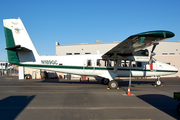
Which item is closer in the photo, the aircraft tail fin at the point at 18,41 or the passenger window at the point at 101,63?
the aircraft tail fin at the point at 18,41

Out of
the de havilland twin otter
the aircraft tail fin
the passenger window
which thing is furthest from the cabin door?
the aircraft tail fin

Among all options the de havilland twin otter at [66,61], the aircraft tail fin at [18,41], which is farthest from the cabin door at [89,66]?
the aircraft tail fin at [18,41]

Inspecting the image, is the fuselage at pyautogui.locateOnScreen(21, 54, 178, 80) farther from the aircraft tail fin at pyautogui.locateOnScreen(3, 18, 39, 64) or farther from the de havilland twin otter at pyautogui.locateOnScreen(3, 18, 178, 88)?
the aircraft tail fin at pyautogui.locateOnScreen(3, 18, 39, 64)

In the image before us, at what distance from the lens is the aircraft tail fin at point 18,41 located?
11906 mm

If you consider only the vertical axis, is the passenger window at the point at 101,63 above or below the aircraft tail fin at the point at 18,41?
below

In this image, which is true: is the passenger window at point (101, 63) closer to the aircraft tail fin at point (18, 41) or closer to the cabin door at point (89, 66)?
the cabin door at point (89, 66)

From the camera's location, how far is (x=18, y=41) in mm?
11992

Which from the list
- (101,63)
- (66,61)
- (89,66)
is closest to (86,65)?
(89,66)

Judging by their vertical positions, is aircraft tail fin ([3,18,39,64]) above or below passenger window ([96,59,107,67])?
above

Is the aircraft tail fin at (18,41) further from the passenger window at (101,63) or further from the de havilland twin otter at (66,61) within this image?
the passenger window at (101,63)

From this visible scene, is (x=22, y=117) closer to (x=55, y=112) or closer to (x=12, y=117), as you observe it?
(x=12, y=117)

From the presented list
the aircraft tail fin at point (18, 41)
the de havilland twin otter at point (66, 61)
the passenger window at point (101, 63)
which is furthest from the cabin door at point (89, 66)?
the aircraft tail fin at point (18, 41)

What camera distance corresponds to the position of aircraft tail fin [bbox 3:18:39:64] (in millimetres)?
11906

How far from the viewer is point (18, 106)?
6.61 meters
